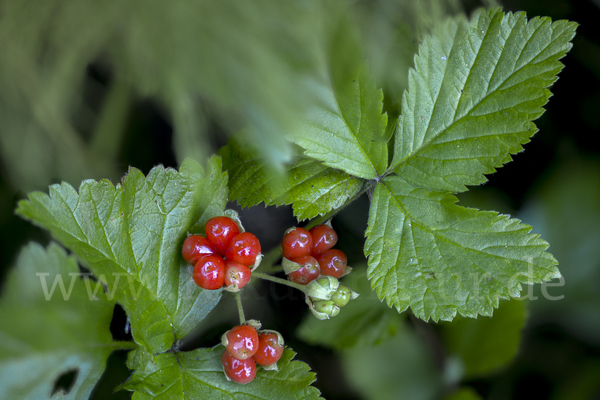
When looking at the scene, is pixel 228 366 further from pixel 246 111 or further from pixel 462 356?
pixel 462 356

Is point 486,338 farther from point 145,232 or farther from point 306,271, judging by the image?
point 145,232

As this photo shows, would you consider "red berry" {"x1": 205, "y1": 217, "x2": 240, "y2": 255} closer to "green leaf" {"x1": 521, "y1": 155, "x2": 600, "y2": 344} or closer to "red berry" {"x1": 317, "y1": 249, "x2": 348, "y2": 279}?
"red berry" {"x1": 317, "y1": 249, "x2": 348, "y2": 279}

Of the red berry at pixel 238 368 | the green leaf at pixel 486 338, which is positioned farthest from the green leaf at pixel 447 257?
the green leaf at pixel 486 338

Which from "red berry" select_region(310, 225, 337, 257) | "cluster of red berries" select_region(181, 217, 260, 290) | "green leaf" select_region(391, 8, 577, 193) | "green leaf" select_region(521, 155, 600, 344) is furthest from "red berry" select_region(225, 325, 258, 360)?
"green leaf" select_region(521, 155, 600, 344)

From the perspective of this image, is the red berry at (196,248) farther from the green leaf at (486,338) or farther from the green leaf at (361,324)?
the green leaf at (486,338)

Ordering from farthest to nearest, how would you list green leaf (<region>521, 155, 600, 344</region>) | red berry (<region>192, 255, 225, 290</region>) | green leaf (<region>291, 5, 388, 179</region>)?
green leaf (<region>521, 155, 600, 344</region>)
green leaf (<region>291, 5, 388, 179</region>)
red berry (<region>192, 255, 225, 290</region>)

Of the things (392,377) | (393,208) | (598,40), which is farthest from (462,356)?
(598,40)
